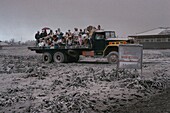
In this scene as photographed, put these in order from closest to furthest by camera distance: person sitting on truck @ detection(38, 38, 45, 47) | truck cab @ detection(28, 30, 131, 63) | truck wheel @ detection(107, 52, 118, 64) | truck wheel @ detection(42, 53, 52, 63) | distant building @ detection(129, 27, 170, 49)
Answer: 1. truck wheel @ detection(107, 52, 118, 64)
2. truck cab @ detection(28, 30, 131, 63)
3. truck wheel @ detection(42, 53, 52, 63)
4. person sitting on truck @ detection(38, 38, 45, 47)
5. distant building @ detection(129, 27, 170, 49)

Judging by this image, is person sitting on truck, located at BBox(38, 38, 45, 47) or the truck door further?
person sitting on truck, located at BBox(38, 38, 45, 47)

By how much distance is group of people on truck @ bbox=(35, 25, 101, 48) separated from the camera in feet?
64.6

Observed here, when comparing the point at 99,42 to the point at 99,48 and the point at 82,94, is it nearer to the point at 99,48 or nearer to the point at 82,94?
the point at 99,48

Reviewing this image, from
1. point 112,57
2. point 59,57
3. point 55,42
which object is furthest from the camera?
point 59,57

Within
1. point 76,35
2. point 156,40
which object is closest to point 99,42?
point 76,35

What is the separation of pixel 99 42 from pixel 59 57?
4.21 m

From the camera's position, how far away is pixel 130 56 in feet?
36.7

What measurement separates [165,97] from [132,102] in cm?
145

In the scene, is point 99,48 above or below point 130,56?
above

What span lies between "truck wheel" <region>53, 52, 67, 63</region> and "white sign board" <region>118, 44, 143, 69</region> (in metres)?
10.3

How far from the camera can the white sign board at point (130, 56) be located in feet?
36.4

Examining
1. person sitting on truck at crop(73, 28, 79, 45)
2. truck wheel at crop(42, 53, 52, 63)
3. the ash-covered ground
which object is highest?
person sitting on truck at crop(73, 28, 79, 45)

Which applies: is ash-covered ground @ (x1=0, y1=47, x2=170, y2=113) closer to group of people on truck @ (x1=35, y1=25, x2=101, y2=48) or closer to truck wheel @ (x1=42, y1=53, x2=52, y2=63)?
group of people on truck @ (x1=35, y1=25, x2=101, y2=48)

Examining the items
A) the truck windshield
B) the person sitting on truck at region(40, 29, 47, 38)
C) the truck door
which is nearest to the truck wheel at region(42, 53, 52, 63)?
the person sitting on truck at region(40, 29, 47, 38)
